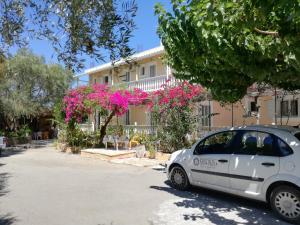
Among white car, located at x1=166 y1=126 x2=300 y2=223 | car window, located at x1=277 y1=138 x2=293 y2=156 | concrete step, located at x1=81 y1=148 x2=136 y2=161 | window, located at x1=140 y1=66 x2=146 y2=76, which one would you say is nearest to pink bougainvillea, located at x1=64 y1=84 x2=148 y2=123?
concrete step, located at x1=81 y1=148 x2=136 y2=161

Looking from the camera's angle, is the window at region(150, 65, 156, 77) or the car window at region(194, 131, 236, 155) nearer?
the car window at region(194, 131, 236, 155)

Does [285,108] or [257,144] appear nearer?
[257,144]

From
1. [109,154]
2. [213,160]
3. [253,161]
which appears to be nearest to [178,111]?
[109,154]

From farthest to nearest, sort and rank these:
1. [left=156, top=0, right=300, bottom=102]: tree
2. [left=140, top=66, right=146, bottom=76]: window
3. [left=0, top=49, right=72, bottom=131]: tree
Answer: [left=140, top=66, right=146, bottom=76]: window
[left=0, top=49, right=72, bottom=131]: tree
[left=156, top=0, right=300, bottom=102]: tree

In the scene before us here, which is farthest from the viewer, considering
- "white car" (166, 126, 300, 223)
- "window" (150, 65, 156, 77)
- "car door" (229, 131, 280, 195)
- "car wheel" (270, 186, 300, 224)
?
"window" (150, 65, 156, 77)

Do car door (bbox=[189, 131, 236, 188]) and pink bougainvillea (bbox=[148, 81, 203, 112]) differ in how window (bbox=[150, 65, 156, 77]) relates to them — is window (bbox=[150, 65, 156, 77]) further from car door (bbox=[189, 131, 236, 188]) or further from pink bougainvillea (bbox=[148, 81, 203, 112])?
car door (bbox=[189, 131, 236, 188])

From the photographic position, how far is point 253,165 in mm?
7461

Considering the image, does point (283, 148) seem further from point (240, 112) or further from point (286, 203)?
point (240, 112)

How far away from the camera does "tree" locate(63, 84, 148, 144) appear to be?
1869cm

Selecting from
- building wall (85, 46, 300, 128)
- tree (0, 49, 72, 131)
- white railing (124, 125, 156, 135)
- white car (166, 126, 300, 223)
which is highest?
tree (0, 49, 72, 131)

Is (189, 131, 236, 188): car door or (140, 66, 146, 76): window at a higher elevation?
(140, 66, 146, 76): window

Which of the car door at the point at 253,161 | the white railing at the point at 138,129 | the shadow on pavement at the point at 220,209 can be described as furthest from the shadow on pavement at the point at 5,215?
the white railing at the point at 138,129

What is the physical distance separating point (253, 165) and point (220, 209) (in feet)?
3.98

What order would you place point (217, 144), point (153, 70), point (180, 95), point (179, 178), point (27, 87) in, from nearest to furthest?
point (217, 144) < point (179, 178) < point (180, 95) < point (153, 70) < point (27, 87)
